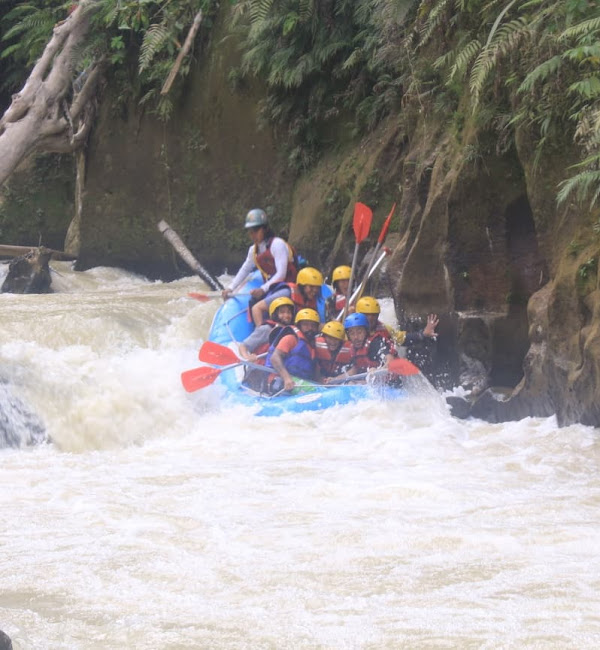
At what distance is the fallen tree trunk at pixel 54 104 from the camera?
11.8m

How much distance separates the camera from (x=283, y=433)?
6.64 meters

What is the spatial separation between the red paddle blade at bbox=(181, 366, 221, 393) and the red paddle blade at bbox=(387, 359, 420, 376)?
4.44 ft

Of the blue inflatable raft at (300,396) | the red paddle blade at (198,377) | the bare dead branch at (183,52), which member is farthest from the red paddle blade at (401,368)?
the bare dead branch at (183,52)

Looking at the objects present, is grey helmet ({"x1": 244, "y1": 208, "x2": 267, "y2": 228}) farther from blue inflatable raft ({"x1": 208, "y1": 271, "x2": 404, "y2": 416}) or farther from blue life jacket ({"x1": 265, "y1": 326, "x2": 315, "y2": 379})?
blue life jacket ({"x1": 265, "y1": 326, "x2": 315, "y2": 379})

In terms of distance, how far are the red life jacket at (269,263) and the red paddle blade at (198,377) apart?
1.52 m

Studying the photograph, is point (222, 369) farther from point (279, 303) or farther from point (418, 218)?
point (418, 218)

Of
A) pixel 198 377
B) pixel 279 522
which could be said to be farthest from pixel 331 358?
pixel 279 522

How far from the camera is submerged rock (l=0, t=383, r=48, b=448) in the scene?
655 centimetres

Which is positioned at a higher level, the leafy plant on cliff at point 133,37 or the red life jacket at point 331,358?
the leafy plant on cliff at point 133,37

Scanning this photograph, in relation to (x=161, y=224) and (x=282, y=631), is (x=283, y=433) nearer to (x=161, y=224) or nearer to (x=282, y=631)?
(x=282, y=631)

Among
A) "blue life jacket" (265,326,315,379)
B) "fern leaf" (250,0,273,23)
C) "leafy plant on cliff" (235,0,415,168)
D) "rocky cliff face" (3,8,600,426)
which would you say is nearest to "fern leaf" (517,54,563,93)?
"rocky cliff face" (3,8,600,426)

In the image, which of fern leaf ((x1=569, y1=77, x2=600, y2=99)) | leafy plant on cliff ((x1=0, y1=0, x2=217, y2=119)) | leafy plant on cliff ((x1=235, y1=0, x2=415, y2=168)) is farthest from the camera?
leafy plant on cliff ((x1=0, y1=0, x2=217, y2=119))

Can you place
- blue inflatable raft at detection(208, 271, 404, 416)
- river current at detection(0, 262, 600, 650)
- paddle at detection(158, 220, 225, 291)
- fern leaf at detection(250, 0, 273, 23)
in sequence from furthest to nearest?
paddle at detection(158, 220, 225, 291)
fern leaf at detection(250, 0, 273, 23)
blue inflatable raft at detection(208, 271, 404, 416)
river current at detection(0, 262, 600, 650)

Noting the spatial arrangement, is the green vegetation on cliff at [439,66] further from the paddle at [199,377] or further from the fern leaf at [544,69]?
the paddle at [199,377]
